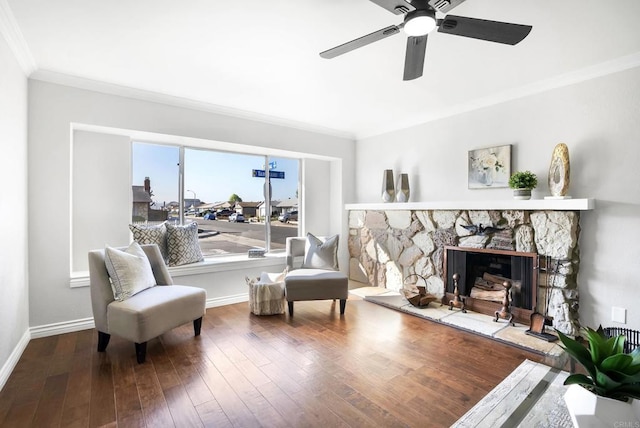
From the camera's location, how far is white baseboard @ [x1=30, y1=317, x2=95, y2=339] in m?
2.79

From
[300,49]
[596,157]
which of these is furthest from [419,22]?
[596,157]

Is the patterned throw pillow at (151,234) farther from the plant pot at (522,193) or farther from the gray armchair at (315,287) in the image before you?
the plant pot at (522,193)

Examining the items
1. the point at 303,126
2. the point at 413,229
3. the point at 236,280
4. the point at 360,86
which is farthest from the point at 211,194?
the point at 413,229

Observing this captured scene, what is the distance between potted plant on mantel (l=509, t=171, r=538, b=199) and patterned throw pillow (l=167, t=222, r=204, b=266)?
140 inches

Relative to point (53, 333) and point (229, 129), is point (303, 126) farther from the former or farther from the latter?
point (53, 333)

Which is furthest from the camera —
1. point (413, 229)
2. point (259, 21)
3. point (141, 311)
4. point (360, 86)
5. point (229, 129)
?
point (413, 229)

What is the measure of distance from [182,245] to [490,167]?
12.0ft

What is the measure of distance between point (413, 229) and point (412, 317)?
1193mm

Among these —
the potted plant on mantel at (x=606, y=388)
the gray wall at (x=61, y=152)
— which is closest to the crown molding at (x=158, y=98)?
the gray wall at (x=61, y=152)

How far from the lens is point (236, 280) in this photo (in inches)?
157

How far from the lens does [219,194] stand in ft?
14.1

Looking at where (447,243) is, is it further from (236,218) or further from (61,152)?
(61,152)

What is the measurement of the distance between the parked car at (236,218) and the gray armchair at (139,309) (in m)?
1.76

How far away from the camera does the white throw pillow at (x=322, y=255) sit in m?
3.88
